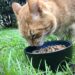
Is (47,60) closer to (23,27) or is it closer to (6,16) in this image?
(23,27)

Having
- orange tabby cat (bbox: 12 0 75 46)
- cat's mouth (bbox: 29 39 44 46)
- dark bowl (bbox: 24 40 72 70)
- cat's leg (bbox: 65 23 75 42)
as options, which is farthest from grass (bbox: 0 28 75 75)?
cat's leg (bbox: 65 23 75 42)

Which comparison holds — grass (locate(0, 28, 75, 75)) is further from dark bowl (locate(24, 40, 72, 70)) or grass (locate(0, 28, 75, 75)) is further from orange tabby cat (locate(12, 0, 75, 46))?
orange tabby cat (locate(12, 0, 75, 46))

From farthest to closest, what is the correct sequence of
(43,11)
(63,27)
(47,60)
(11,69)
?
(63,27)
(43,11)
(47,60)
(11,69)

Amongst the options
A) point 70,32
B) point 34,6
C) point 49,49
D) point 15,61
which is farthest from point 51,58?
point 70,32

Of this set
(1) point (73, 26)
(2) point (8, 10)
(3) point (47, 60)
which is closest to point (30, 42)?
(3) point (47, 60)

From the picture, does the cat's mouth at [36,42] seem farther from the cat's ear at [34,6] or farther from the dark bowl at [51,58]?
the cat's ear at [34,6]

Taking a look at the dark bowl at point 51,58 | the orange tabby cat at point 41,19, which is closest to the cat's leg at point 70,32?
the orange tabby cat at point 41,19

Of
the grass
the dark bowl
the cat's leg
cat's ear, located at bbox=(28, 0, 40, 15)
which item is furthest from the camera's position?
the cat's leg

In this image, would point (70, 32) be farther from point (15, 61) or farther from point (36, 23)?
point (15, 61)
